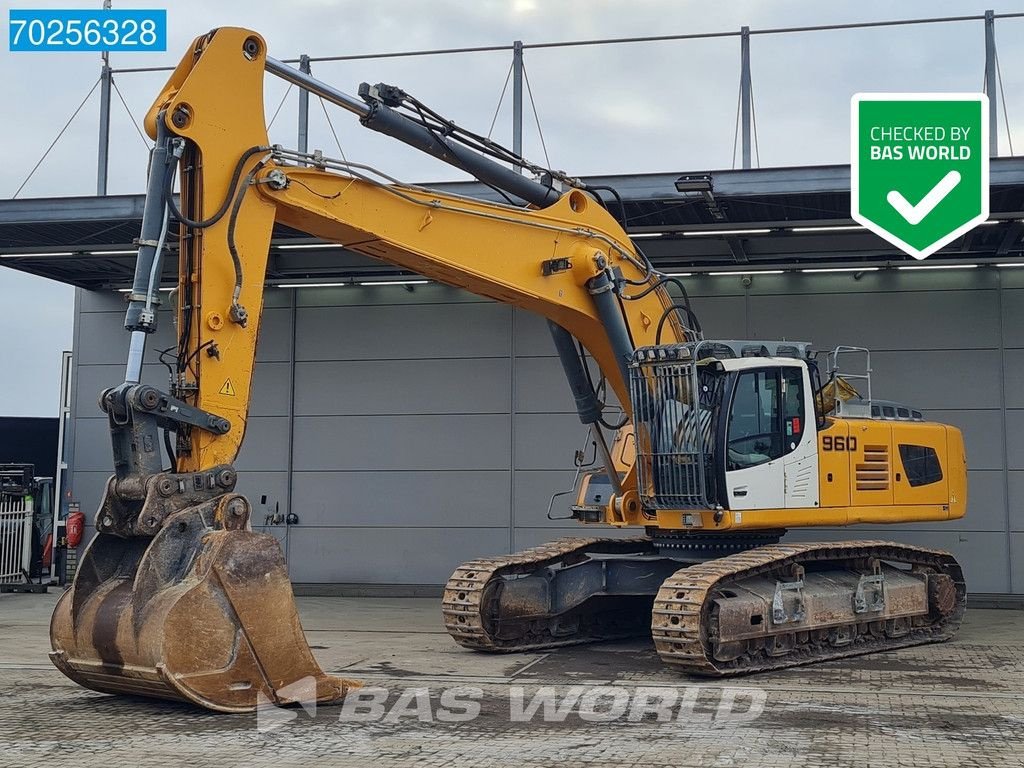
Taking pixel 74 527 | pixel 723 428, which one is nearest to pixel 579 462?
pixel 723 428

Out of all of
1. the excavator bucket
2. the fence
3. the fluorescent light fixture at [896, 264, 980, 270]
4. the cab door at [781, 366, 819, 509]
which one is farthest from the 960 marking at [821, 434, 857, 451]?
the fence

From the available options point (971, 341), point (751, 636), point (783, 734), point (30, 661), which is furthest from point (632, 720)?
point (971, 341)

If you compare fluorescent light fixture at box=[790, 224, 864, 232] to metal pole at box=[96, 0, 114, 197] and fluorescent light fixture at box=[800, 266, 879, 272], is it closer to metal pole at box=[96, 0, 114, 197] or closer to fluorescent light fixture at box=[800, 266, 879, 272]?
fluorescent light fixture at box=[800, 266, 879, 272]

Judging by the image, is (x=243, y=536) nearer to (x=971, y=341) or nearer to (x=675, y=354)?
(x=675, y=354)

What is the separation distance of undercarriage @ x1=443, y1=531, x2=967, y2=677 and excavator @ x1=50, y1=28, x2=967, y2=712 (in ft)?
0.10

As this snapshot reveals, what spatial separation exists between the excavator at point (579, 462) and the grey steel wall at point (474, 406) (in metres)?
3.55

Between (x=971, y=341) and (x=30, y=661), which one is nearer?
(x=30, y=661)

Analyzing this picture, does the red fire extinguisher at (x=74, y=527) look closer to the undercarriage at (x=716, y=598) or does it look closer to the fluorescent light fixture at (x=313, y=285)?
the fluorescent light fixture at (x=313, y=285)

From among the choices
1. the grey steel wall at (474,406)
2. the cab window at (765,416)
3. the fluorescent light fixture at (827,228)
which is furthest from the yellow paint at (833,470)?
the grey steel wall at (474,406)

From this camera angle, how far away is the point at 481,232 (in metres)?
11.3

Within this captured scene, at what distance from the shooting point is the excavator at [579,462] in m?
8.30

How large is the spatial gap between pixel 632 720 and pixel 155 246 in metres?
4.73

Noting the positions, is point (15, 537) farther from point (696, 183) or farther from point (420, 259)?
point (696, 183)

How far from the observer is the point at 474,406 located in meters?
19.2
